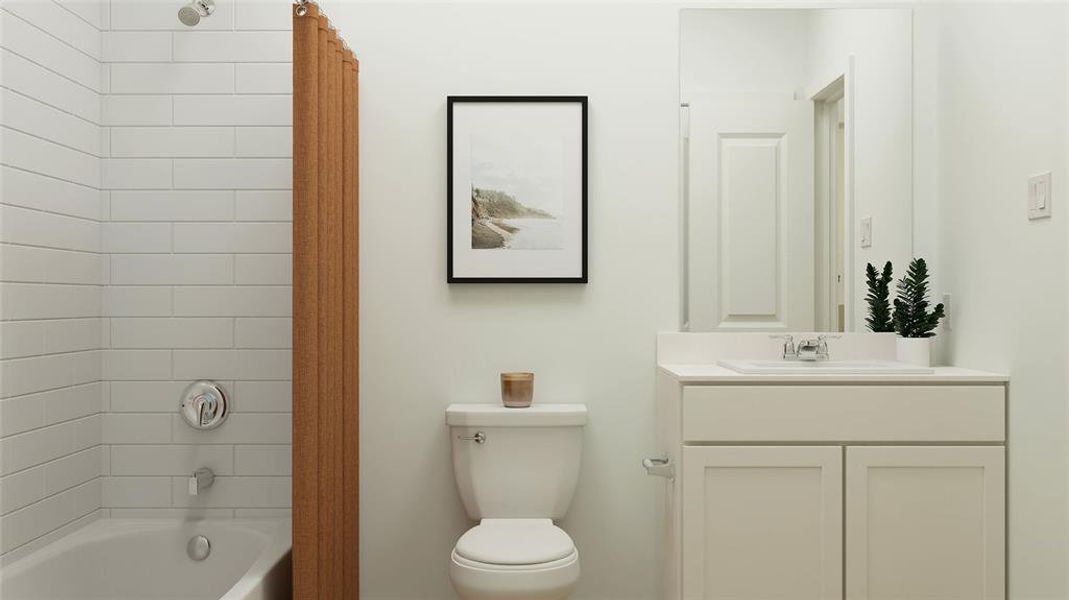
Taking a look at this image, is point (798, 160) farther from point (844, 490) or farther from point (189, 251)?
point (189, 251)

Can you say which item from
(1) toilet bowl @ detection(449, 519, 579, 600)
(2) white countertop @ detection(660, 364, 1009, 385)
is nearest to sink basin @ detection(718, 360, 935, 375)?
(2) white countertop @ detection(660, 364, 1009, 385)

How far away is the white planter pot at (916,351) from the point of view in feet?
7.04

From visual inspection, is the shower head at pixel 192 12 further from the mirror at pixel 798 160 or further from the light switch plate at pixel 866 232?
the light switch plate at pixel 866 232

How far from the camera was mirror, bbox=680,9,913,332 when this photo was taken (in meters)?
2.34

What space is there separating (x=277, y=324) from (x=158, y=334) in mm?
377

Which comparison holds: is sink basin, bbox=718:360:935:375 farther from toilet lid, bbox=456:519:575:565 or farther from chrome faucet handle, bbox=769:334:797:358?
toilet lid, bbox=456:519:575:565

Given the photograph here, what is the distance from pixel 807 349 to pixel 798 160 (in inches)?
24.0

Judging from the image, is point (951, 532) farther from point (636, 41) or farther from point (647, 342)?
point (636, 41)

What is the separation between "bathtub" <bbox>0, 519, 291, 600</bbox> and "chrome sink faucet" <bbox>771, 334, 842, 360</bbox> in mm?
1598

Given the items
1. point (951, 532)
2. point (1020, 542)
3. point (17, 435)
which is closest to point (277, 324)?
point (17, 435)

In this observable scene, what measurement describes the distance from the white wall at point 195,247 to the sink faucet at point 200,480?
5cm

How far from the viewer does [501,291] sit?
2391 millimetres

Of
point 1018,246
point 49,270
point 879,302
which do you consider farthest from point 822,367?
point 49,270

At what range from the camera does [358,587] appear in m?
2.37
